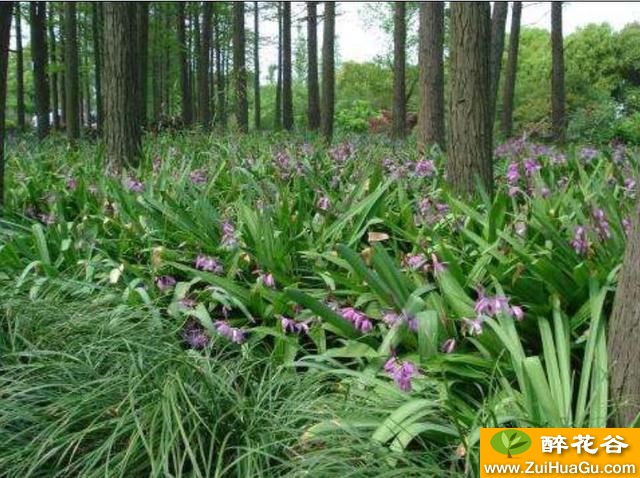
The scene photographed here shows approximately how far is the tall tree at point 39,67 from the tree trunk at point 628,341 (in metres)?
13.9

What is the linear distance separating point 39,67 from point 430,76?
935 centimetres

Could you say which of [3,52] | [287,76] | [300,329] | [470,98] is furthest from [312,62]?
[300,329]

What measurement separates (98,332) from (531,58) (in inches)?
Result: 1437

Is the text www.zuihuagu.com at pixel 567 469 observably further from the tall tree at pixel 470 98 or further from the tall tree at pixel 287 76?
the tall tree at pixel 287 76

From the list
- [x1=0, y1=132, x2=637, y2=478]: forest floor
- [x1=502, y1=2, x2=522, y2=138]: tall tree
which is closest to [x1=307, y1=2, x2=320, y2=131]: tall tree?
[x1=502, y1=2, x2=522, y2=138]: tall tree

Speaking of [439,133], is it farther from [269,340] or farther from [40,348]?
[40,348]

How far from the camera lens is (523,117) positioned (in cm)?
2706

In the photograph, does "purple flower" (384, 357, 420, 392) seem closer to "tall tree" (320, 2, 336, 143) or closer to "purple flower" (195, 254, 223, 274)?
"purple flower" (195, 254, 223, 274)

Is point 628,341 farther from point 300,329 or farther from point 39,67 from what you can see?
point 39,67

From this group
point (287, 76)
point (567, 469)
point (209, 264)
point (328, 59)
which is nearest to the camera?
point (567, 469)

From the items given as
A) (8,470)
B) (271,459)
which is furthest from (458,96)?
(8,470)

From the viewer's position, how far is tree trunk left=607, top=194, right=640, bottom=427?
6.81 feet

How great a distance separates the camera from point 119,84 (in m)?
6.93

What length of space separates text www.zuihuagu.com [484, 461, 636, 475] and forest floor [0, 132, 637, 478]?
0.28 ft
